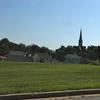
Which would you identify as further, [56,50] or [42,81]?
[56,50]

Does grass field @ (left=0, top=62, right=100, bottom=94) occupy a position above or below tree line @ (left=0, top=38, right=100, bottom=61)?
below

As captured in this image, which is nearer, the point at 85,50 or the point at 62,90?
the point at 62,90

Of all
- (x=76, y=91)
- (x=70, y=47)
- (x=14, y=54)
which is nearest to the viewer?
(x=76, y=91)

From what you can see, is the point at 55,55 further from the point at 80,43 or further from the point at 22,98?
the point at 22,98

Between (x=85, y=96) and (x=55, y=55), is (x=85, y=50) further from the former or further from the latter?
(x=85, y=96)

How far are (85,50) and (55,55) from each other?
46.0ft

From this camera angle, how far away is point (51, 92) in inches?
594

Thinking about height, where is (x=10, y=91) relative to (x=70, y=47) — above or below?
below

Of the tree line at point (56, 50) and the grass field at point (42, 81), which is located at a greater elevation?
the tree line at point (56, 50)

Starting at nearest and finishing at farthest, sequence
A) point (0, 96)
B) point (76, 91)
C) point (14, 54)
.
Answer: point (0, 96) < point (76, 91) < point (14, 54)

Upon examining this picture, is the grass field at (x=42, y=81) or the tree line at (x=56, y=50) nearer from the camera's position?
the grass field at (x=42, y=81)

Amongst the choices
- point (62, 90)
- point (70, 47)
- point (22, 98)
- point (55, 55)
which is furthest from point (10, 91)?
point (70, 47)

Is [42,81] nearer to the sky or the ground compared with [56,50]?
nearer to the ground

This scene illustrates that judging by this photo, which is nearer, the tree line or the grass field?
the grass field
